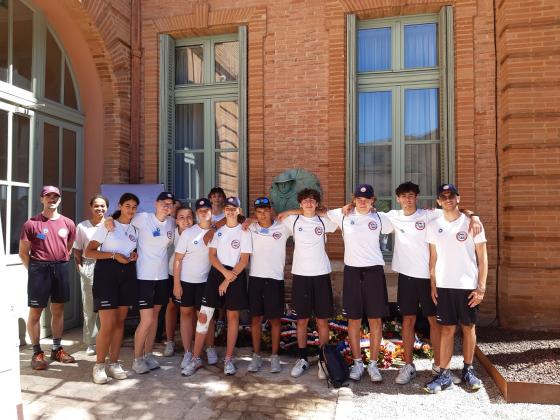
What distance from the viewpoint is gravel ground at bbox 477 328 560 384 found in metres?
4.21

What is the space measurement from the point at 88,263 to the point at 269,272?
2.39 metres

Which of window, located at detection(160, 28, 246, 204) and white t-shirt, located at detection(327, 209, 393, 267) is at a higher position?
window, located at detection(160, 28, 246, 204)

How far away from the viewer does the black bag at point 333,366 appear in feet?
14.0

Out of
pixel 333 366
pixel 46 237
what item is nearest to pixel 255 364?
pixel 333 366

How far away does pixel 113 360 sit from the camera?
4562 mm

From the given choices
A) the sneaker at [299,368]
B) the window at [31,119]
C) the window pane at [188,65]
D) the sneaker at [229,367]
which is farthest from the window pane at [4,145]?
the sneaker at [299,368]

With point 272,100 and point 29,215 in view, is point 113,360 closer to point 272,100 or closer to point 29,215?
point 29,215

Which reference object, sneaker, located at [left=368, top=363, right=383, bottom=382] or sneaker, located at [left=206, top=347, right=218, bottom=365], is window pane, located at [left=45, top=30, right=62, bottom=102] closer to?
sneaker, located at [left=206, top=347, right=218, bottom=365]

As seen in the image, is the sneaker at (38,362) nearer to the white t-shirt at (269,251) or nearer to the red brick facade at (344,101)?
the white t-shirt at (269,251)

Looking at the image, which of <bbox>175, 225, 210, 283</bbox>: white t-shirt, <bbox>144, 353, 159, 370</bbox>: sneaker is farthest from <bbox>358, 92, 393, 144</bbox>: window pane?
<bbox>144, 353, 159, 370</bbox>: sneaker

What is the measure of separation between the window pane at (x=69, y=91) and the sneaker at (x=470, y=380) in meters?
6.41

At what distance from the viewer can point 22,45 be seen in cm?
595

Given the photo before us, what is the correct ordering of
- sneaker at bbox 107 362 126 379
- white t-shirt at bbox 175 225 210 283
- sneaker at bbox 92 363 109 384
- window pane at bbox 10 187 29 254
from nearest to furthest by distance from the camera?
sneaker at bbox 92 363 109 384
sneaker at bbox 107 362 126 379
white t-shirt at bbox 175 225 210 283
window pane at bbox 10 187 29 254

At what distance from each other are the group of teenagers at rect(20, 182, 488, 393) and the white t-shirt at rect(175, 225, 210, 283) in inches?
0.4
